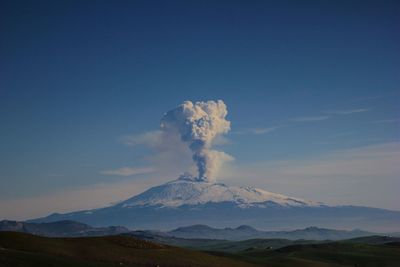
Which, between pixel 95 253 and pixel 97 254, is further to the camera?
pixel 95 253

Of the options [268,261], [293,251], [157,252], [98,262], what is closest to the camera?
[98,262]

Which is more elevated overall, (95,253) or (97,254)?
(95,253)

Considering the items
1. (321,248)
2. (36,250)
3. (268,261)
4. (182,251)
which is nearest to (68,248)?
(36,250)

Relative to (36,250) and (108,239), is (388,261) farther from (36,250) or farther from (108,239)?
(36,250)

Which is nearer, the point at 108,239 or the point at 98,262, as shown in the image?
the point at 98,262

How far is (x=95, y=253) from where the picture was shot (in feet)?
231

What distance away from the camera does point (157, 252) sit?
3088 inches

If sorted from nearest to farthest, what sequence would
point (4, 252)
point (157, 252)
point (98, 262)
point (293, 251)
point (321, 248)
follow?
1. point (4, 252)
2. point (98, 262)
3. point (157, 252)
4. point (293, 251)
5. point (321, 248)

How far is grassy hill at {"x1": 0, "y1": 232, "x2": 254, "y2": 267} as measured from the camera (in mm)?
57500

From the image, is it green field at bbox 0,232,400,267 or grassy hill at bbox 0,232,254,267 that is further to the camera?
grassy hill at bbox 0,232,254,267

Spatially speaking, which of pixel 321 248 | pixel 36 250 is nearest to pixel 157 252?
pixel 36 250

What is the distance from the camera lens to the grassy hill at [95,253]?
189 ft

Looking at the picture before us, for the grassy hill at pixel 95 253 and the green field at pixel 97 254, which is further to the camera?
the grassy hill at pixel 95 253

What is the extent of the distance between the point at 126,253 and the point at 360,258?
5481cm
